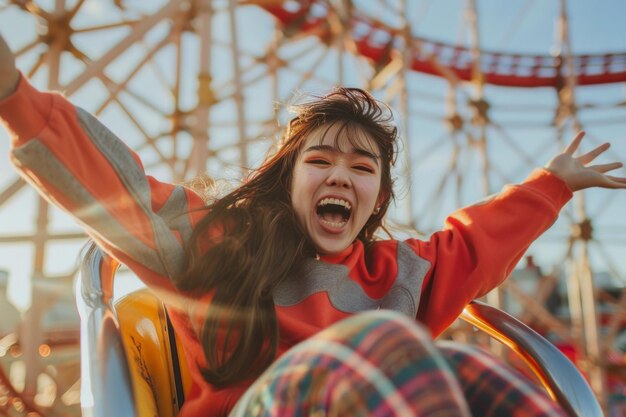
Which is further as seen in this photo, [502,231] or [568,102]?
[568,102]

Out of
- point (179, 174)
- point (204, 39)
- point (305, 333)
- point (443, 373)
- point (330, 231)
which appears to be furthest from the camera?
point (179, 174)

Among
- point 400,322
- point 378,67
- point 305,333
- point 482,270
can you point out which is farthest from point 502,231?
point 378,67

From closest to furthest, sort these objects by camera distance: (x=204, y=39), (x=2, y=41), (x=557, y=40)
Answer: (x=2, y=41) < (x=204, y=39) < (x=557, y=40)

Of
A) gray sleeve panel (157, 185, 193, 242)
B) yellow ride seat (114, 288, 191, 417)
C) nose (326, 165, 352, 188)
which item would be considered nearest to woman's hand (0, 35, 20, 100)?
gray sleeve panel (157, 185, 193, 242)

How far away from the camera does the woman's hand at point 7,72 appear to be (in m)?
0.51

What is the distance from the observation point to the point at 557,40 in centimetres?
426

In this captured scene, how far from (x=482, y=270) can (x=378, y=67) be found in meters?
3.80

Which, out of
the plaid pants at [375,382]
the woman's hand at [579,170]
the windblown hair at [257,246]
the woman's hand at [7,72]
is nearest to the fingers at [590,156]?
the woman's hand at [579,170]

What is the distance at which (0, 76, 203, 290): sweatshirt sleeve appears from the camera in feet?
1.83

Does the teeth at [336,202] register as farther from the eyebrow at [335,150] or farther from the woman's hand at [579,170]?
the woman's hand at [579,170]

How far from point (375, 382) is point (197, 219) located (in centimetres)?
41

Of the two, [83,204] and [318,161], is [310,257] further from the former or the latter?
[83,204]

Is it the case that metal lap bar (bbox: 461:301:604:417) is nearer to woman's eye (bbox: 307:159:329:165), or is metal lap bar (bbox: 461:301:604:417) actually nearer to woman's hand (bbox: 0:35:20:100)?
woman's eye (bbox: 307:159:329:165)

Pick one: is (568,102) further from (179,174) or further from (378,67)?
(179,174)
